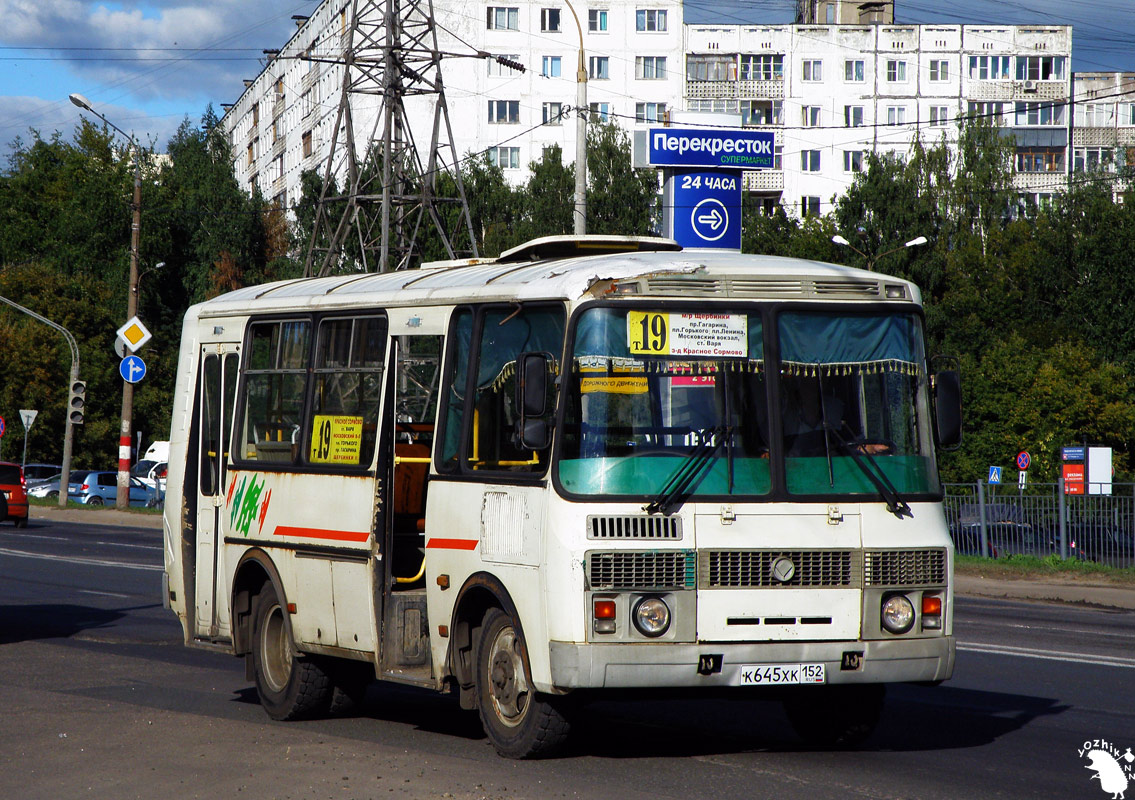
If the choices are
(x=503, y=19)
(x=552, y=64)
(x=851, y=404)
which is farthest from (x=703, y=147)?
(x=503, y=19)

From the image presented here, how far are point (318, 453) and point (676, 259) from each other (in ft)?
9.39

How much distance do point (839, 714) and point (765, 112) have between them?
276ft

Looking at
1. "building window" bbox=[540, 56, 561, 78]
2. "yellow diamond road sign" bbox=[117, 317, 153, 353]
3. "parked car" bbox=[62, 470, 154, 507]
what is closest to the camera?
"yellow diamond road sign" bbox=[117, 317, 153, 353]

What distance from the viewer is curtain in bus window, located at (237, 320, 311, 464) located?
413 inches

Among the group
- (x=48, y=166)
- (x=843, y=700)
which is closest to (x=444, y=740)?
(x=843, y=700)

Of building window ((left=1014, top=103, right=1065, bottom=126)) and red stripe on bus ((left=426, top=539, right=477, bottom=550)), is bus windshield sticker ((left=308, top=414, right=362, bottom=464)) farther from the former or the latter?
building window ((left=1014, top=103, right=1065, bottom=126))

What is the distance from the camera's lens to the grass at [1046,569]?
1019 inches

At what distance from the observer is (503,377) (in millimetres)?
8695

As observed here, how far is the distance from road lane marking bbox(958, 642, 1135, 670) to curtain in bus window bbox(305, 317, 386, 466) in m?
6.94

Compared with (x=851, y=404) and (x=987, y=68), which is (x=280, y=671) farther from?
(x=987, y=68)

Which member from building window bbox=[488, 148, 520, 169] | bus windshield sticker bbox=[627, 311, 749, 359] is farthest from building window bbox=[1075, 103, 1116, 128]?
bus windshield sticker bbox=[627, 311, 749, 359]

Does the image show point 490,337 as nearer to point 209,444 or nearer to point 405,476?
point 405,476

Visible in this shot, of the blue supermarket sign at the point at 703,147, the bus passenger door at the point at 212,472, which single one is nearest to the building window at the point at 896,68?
the blue supermarket sign at the point at 703,147

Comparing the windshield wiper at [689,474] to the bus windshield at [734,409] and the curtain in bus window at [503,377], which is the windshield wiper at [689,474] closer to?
the bus windshield at [734,409]
